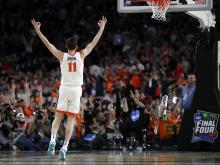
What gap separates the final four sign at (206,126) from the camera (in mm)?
20469

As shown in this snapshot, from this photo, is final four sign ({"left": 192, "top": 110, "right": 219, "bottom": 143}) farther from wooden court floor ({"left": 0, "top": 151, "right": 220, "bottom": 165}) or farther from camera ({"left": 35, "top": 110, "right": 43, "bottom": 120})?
camera ({"left": 35, "top": 110, "right": 43, "bottom": 120})

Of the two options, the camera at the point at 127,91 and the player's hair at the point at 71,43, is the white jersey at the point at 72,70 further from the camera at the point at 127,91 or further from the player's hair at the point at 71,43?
the camera at the point at 127,91

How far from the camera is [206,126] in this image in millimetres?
20531

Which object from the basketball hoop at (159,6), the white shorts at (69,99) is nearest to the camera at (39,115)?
the basketball hoop at (159,6)

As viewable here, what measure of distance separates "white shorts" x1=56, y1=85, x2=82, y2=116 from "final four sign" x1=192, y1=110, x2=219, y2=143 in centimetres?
607

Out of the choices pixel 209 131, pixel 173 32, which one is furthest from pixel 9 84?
pixel 209 131

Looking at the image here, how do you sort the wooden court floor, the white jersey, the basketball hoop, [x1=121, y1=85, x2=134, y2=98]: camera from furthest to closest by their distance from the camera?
[x1=121, y1=85, x2=134, y2=98]: camera
the basketball hoop
the white jersey
the wooden court floor

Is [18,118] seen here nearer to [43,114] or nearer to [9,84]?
[43,114]

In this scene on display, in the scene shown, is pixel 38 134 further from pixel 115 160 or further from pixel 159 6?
pixel 115 160

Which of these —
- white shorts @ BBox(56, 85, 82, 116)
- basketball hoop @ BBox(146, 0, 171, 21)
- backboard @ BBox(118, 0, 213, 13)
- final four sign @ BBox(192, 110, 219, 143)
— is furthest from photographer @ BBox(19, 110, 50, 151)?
white shorts @ BBox(56, 85, 82, 116)

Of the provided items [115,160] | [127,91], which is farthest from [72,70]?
[127,91]

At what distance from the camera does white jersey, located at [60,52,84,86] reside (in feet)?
50.4

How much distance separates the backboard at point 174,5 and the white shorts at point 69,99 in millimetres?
4707

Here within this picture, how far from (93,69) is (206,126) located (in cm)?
1171
